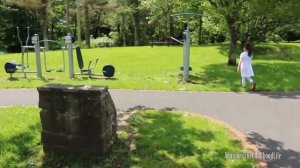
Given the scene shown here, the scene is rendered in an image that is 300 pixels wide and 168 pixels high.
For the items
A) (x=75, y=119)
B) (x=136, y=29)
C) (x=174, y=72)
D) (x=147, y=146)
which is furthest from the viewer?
(x=136, y=29)

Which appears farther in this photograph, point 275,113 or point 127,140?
point 275,113

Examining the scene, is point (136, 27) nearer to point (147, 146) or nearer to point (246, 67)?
point (246, 67)

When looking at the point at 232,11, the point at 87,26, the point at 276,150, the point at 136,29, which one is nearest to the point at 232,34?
the point at 232,11

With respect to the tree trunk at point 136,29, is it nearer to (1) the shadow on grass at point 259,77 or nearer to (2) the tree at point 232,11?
(1) the shadow on grass at point 259,77

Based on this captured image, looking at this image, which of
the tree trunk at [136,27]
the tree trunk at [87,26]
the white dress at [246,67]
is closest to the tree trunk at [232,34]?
the white dress at [246,67]

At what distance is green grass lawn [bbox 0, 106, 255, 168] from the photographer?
6.45 meters

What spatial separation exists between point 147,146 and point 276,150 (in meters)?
2.24

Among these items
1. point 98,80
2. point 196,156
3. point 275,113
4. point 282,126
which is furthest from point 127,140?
point 98,80

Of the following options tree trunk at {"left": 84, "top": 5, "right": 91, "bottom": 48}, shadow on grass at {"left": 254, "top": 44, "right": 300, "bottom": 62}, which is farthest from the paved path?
tree trunk at {"left": 84, "top": 5, "right": 91, "bottom": 48}

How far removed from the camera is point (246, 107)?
10.3m

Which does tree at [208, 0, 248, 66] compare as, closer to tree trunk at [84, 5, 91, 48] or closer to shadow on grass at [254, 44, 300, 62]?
shadow on grass at [254, 44, 300, 62]

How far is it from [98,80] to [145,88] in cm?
239

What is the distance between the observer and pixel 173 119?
28.4ft

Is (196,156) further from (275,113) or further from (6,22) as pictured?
(6,22)
